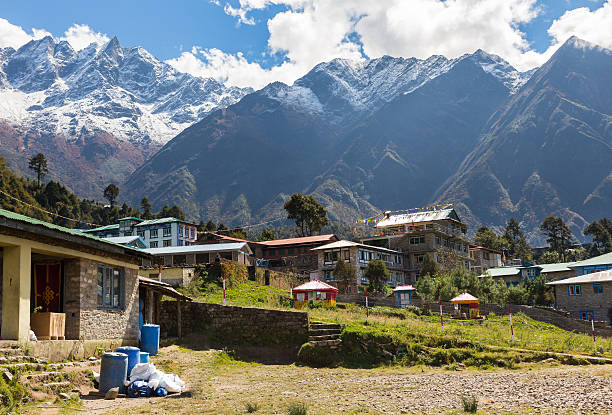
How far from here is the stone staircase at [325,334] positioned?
26344 mm

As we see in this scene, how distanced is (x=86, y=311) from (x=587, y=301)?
48.5 m

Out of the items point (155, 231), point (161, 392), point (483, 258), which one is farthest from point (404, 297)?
point (155, 231)

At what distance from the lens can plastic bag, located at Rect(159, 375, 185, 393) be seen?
17875 mm

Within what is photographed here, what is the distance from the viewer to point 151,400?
16.9m

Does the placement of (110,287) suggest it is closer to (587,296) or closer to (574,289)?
(587,296)

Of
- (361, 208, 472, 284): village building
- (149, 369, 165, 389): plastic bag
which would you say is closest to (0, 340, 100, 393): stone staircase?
(149, 369, 165, 389): plastic bag

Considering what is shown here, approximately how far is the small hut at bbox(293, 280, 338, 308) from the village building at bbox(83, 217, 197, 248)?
71.5m

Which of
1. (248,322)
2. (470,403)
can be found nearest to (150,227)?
(248,322)

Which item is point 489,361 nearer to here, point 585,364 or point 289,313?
point 585,364

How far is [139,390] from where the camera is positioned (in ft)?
57.6

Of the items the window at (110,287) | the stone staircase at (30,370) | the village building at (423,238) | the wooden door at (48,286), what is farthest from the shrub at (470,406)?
the village building at (423,238)

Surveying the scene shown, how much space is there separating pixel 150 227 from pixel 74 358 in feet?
321

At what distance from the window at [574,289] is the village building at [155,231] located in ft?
237

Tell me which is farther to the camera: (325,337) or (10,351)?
(325,337)
